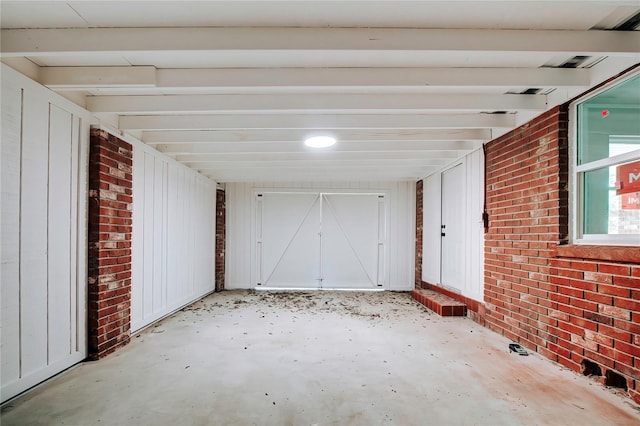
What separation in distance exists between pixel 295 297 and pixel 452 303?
266 cm

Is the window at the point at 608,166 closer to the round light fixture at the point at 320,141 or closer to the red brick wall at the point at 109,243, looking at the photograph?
the round light fixture at the point at 320,141

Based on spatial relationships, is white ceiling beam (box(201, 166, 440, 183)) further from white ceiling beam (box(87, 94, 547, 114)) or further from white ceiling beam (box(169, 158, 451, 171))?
white ceiling beam (box(87, 94, 547, 114))

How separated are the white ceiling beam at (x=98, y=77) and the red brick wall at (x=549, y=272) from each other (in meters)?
3.37

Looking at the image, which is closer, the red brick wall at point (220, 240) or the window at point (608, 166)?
the window at point (608, 166)

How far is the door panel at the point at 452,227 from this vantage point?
4.74 metres

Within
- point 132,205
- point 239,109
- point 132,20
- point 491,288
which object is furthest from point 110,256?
point 491,288

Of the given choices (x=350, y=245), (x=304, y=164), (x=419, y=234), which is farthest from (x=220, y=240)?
(x=419, y=234)

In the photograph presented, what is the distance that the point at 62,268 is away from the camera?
261cm

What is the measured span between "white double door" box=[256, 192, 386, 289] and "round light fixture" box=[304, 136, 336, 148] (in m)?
2.97

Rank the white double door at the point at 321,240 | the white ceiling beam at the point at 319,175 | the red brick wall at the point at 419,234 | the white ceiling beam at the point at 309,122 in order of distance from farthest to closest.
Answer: the white double door at the point at 321,240
the red brick wall at the point at 419,234
the white ceiling beam at the point at 319,175
the white ceiling beam at the point at 309,122

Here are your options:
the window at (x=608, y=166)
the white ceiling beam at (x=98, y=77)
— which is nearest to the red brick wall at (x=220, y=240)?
the white ceiling beam at (x=98, y=77)

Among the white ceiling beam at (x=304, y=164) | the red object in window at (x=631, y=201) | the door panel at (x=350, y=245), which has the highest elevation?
the white ceiling beam at (x=304, y=164)

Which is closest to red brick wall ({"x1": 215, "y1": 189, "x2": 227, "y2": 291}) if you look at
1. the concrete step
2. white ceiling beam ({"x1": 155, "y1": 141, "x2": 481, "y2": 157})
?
white ceiling beam ({"x1": 155, "y1": 141, "x2": 481, "y2": 157})

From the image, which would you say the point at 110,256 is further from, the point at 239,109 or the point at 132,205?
the point at 239,109
